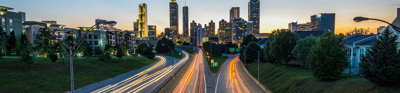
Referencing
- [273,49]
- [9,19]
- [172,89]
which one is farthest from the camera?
[9,19]

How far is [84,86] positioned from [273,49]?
44243 mm

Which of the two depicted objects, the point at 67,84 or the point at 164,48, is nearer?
the point at 67,84

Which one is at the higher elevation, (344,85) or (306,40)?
(306,40)

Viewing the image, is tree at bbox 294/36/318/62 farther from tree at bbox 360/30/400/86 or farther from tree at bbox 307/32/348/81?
tree at bbox 360/30/400/86

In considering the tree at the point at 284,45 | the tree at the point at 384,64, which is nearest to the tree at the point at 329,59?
the tree at the point at 384,64

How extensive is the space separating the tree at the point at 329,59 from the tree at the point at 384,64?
6.06m

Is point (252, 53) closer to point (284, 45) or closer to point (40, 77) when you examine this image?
point (284, 45)

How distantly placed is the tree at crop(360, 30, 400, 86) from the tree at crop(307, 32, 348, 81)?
6063 mm

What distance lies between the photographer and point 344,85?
2180cm

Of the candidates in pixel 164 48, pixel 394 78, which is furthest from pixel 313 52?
pixel 164 48

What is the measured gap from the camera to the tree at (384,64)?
1658 cm

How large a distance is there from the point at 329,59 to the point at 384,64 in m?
7.30

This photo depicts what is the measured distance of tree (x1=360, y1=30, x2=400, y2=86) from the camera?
16.6 meters

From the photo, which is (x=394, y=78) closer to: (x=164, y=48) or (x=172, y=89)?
(x=172, y=89)
